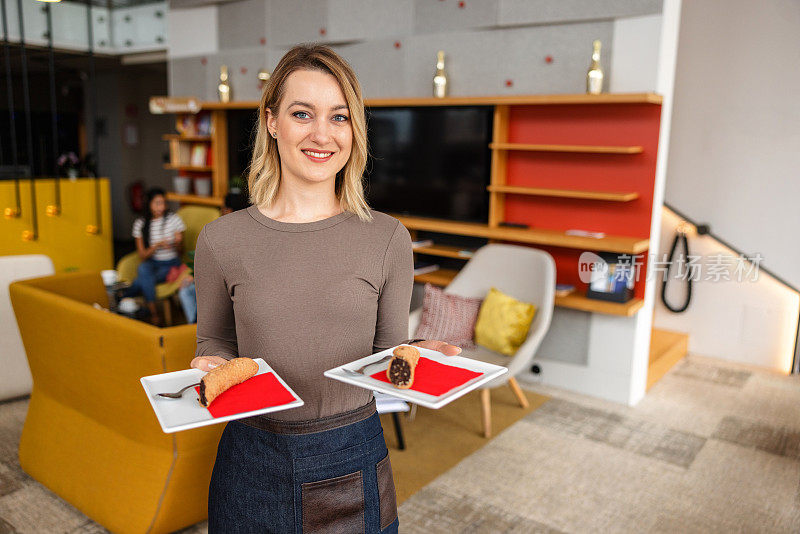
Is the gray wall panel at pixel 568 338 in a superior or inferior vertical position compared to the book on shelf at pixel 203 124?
inferior

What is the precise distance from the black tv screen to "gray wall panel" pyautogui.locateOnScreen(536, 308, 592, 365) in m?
0.89

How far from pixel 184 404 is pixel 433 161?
3.71m

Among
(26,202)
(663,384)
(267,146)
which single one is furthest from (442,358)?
(26,202)

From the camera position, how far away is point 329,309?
1.31 metres

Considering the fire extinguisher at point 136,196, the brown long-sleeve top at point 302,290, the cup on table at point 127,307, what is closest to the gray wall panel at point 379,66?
the cup on table at point 127,307

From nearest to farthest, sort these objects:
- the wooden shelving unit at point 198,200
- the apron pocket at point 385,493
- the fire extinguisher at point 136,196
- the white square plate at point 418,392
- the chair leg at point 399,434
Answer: the white square plate at point 418,392 → the apron pocket at point 385,493 → the chair leg at point 399,434 → the wooden shelving unit at point 198,200 → the fire extinguisher at point 136,196

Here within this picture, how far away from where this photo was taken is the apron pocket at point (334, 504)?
133 centimetres

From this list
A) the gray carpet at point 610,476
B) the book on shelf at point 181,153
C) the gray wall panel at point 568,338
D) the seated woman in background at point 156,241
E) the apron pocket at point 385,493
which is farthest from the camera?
the book on shelf at point 181,153

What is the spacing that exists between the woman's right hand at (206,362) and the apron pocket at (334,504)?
1.00 ft

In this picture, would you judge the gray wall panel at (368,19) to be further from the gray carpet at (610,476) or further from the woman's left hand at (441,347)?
the woman's left hand at (441,347)

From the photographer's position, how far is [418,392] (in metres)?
1.21

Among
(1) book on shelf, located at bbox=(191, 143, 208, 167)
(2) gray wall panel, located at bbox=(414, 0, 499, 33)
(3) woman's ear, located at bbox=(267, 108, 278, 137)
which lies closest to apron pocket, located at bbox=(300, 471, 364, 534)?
(3) woman's ear, located at bbox=(267, 108, 278, 137)

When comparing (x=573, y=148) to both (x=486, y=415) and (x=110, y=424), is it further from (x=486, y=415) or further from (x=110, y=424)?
(x=110, y=424)

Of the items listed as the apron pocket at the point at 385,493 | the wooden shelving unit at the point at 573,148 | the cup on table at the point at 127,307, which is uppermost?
the wooden shelving unit at the point at 573,148
